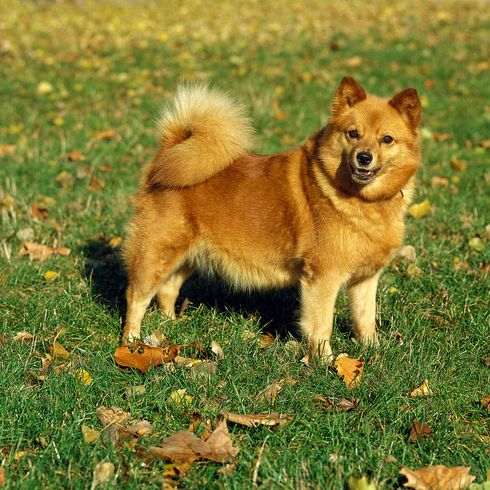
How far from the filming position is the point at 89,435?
9.32 feet

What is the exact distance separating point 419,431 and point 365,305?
3.88 feet

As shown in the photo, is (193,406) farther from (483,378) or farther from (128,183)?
(128,183)

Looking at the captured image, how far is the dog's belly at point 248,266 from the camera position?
4.02m

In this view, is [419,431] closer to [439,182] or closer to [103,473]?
[103,473]

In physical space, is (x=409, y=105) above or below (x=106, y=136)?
above

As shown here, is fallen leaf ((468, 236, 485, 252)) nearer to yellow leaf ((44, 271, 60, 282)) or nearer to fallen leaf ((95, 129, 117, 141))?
yellow leaf ((44, 271, 60, 282))

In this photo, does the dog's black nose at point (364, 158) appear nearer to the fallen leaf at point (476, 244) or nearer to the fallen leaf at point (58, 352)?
the fallen leaf at point (476, 244)

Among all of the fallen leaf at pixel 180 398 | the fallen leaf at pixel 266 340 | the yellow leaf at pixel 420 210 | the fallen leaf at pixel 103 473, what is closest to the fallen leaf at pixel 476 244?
the yellow leaf at pixel 420 210

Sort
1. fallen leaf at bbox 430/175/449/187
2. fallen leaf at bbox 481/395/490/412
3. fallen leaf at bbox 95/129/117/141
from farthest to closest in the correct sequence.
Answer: fallen leaf at bbox 95/129/117/141
fallen leaf at bbox 430/175/449/187
fallen leaf at bbox 481/395/490/412

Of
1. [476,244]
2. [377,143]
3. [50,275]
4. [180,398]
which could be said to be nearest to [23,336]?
[50,275]

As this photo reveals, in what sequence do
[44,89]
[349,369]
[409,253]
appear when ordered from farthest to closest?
[44,89], [409,253], [349,369]

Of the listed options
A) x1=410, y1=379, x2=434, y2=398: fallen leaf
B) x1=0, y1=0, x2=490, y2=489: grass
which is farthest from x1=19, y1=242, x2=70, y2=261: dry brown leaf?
x1=410, y1=379, x2=434, y2=398: fallen leaf

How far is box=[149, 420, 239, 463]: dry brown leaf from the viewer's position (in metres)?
2.75

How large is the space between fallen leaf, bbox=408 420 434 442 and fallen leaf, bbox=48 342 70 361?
6.10 feet
